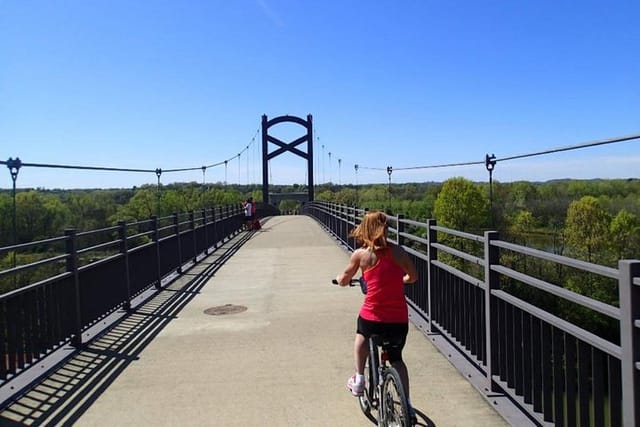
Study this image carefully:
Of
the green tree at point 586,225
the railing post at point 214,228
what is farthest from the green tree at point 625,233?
the railing post at point 214,228

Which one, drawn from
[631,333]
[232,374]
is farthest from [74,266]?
[631,333]

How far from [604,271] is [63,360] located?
15.0 ft

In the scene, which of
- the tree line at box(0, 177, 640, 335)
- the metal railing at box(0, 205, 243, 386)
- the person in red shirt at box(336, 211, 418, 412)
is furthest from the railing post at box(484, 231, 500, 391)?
the tree line at box(0, 177, 640, 335)

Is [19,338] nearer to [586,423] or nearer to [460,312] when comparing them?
[460,312]

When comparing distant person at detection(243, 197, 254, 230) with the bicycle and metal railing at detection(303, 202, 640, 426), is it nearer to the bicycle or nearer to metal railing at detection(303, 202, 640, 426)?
metal railing at detection(303, 202, 640, 426)

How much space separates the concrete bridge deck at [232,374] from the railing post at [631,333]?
4.48 ft

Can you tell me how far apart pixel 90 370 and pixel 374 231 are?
3.11m

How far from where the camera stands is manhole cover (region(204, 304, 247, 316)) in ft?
24.1

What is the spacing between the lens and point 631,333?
2.35 m

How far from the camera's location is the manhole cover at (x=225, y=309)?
24.1 feet

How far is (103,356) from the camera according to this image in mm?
5383

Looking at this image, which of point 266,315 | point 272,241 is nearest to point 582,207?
point 272,241

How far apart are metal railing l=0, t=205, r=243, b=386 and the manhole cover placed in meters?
1.09

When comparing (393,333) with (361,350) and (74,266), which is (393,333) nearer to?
(361,350)
